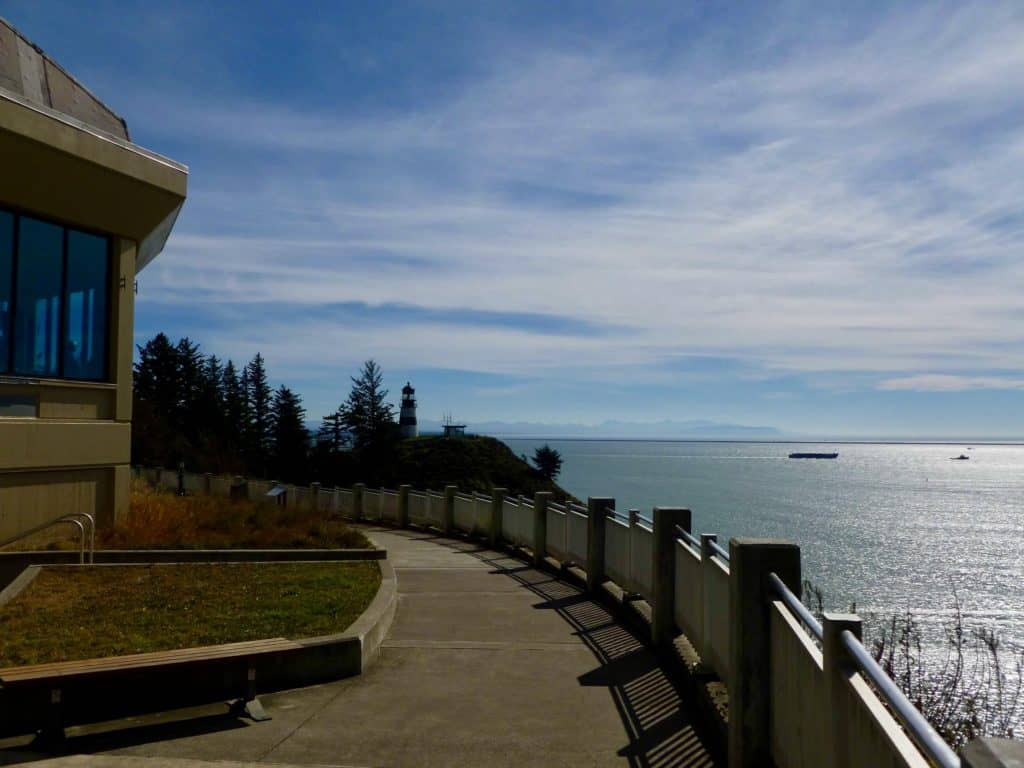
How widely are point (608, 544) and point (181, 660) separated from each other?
21.3 ft

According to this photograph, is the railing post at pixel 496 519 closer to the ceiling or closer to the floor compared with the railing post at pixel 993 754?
closer to the floor

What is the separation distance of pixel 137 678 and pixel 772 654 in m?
4.77

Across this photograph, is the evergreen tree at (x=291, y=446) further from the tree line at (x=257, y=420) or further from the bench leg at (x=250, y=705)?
the bench leg at (x=250, y=705)

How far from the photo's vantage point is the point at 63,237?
16.2 m

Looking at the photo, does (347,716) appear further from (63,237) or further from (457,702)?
(63,237)

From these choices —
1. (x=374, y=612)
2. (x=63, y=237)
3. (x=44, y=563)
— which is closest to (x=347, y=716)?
(x=374, y=612)

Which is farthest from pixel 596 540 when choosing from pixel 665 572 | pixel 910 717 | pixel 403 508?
pixel 403 508

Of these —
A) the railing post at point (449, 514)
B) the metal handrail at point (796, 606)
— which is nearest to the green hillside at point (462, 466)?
the railing post at point (449, 514)

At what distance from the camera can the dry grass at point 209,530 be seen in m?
15.1

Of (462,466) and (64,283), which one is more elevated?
(64,283)

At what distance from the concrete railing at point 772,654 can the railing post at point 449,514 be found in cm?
1136

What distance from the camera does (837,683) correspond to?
4.20 meters

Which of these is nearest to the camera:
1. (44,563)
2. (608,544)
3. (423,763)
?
(423,763)

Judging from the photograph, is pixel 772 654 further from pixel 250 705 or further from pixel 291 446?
pixel 291 446
